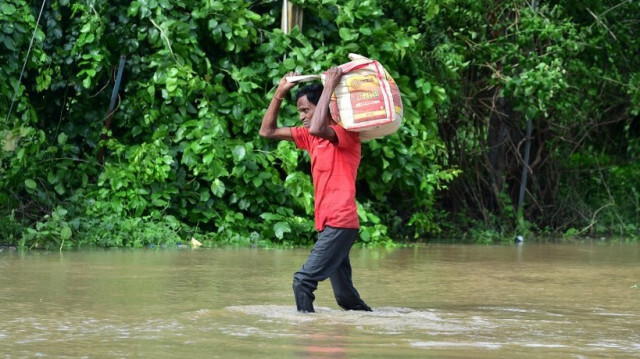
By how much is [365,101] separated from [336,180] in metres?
0.51

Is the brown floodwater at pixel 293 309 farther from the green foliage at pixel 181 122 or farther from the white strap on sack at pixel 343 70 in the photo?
the white strap on sack at pixel 343 70

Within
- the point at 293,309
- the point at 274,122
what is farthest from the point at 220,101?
the point at 293,309

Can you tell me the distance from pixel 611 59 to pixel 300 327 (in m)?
9.96

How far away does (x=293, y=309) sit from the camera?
7.29 meters

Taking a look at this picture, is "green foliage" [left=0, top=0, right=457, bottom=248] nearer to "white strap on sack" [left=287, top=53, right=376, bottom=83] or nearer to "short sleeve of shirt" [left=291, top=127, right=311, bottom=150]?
"short sleeve of shirt" [left=291, top=127, right=311, bottom=150]

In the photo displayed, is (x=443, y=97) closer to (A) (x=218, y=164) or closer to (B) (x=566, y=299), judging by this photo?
(A) (x=218, y=164)

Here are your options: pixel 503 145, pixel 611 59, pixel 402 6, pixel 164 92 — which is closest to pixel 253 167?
pixel 164 92

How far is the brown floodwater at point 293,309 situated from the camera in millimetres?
5906

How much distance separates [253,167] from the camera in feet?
41.7

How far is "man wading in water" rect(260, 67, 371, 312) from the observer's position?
6.95 metres

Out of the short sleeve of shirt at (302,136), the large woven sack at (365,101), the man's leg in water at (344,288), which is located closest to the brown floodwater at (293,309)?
the man's leg in water at (344,288)

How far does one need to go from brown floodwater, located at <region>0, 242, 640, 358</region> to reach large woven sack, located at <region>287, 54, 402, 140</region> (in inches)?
46.3

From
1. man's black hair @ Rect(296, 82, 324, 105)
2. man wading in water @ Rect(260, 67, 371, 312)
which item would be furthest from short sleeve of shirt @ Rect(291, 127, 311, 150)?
man's black hair @ Rect(296, 82, 324, 105)

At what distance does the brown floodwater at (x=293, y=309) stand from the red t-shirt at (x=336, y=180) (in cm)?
61
